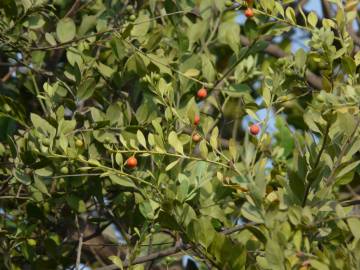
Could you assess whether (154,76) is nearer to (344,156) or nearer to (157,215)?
(157,215)

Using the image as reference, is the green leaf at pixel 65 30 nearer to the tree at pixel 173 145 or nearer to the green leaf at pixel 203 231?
the tree at pixel 173 145

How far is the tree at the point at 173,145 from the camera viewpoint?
5.98 feet

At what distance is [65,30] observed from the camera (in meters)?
2.58

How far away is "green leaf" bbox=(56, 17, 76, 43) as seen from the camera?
257 cm

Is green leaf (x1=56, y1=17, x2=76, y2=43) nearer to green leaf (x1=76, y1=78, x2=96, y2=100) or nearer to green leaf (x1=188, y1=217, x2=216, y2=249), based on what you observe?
green leaf (x1=76, y1=78, x2=96, y2=100)

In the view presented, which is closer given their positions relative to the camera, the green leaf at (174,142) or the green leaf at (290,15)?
the green leaf at (174,142)

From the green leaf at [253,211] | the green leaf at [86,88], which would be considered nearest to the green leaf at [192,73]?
the green leaf at [86,88]

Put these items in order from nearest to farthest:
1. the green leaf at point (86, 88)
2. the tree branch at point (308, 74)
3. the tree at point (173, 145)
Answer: the tree at point (173, 145) → the green leaf at point (86, 88) → the tree branch at point (308, 74)

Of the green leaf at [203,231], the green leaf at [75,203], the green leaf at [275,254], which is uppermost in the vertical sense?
the green leaf at [275,254]

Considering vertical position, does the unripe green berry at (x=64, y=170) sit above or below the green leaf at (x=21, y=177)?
above

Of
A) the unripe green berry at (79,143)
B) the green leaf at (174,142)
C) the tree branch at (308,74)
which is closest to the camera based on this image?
the green leaf at (174,142)

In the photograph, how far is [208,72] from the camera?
2.58 m

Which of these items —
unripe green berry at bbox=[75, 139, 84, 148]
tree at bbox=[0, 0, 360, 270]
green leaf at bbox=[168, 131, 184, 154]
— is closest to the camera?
tree at bbox=[0, 0, 360, 270]

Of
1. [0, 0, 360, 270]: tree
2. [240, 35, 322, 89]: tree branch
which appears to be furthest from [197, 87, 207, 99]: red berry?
[240, 35, 322, 89]: tree branch
